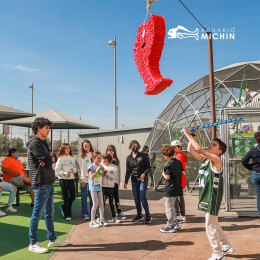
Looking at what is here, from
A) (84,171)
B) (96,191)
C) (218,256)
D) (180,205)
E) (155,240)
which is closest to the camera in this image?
→ (218,256)

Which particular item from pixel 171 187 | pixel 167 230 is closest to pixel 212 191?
pixel 171 187

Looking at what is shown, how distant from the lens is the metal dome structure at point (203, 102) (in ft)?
32.1

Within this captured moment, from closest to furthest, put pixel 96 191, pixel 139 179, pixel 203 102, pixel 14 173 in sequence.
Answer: pixel 96 191, pixel 139 179, pixel 14 173, pixel 203 102

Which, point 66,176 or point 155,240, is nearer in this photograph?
point 155,240

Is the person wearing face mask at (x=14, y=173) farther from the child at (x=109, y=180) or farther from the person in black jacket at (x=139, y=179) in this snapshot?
the person in black jacket at (x=139, y=179)

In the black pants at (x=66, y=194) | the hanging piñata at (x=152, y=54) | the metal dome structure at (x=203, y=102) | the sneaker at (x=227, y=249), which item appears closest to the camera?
the hanging piñata at (x=152, y=54)

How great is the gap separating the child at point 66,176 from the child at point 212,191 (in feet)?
12.1

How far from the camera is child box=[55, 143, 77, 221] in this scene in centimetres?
676

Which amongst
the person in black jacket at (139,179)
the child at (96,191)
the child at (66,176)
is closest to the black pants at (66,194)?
the child at (66,176)

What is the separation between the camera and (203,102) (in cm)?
1038

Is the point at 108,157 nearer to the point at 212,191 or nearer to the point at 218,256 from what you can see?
the point at 212,191

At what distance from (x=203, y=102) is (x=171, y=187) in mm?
5608

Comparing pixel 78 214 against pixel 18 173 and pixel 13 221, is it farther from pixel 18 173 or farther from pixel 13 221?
pixel 18 173

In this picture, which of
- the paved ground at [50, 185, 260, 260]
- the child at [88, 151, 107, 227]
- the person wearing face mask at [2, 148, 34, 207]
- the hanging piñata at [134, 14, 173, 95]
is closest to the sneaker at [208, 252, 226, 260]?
the paved ground at [50, 185, 260, 260]
